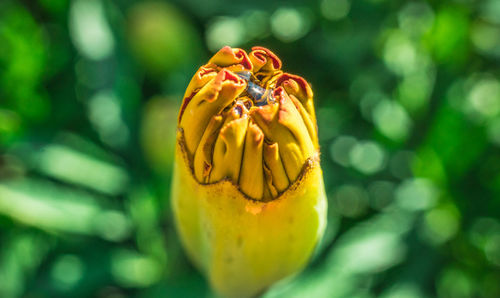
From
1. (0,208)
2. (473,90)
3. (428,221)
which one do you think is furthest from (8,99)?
(473,90)

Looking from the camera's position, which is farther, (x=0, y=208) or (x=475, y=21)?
(x=475, y=21)

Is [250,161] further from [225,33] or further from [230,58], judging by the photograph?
[225,33]

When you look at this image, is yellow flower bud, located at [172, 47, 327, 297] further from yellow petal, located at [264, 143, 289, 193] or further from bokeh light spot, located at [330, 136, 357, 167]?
bokeh light spot, located at [330, 136, 357, 167]

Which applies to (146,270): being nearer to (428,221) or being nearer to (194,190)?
(194,190)

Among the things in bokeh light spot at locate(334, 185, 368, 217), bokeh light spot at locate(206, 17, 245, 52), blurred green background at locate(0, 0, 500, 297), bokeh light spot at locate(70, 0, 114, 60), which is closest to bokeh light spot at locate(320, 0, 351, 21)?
Answer: blurred green background at locate(0, 0, 500, 297)

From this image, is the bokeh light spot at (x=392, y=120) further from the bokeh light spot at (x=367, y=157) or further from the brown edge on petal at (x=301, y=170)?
the brown edge on petal at (x=301, y=170)

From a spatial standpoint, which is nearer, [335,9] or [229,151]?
[229,151]

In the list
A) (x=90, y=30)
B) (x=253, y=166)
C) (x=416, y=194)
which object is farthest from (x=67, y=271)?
(x=416, y=194)
